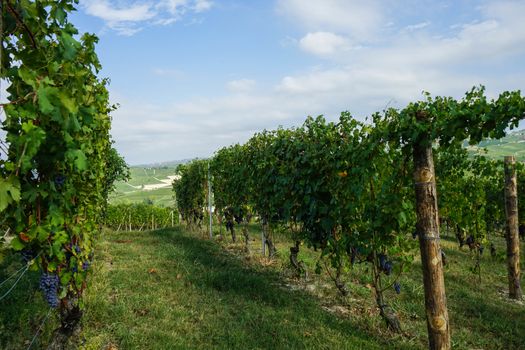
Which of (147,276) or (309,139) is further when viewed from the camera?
(147,276)

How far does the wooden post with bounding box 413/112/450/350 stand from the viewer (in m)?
3.89

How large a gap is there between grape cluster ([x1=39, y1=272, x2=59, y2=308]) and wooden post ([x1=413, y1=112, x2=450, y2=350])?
3854 mm

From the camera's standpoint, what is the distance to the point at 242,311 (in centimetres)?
575

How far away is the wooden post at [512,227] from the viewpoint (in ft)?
26.4

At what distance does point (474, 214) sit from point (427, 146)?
7033mm

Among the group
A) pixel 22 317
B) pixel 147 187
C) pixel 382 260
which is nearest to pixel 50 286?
pixel 22 317

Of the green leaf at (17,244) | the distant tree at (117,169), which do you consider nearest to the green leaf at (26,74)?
the green leaf at (17,244)

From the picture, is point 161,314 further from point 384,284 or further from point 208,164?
point 208,164

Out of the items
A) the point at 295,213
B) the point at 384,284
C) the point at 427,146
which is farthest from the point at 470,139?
the point at 384,284

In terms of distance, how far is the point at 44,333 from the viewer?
4559 mm

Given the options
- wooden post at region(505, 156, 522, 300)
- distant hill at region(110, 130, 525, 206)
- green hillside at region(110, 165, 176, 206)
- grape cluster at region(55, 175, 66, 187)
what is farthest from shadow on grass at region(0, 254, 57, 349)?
green hillside at region(110, 165, 176, 206)

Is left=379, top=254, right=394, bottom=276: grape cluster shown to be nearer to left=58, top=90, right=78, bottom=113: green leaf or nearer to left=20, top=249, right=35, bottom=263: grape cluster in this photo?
left=20, top=249, right=35, bottom=263: grape cluster

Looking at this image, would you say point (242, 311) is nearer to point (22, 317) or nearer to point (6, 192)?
point (22, 317)

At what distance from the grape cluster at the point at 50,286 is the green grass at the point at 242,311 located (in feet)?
2.62
